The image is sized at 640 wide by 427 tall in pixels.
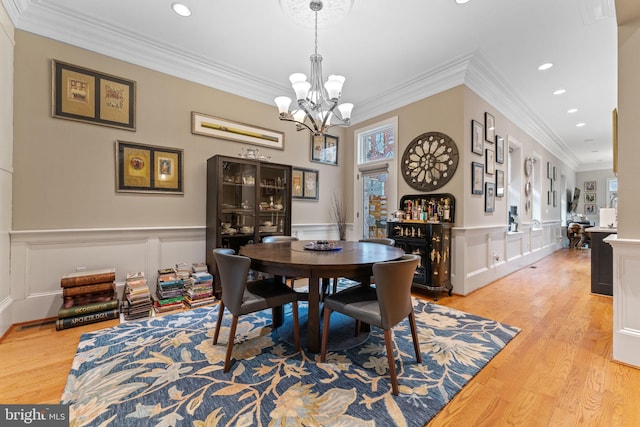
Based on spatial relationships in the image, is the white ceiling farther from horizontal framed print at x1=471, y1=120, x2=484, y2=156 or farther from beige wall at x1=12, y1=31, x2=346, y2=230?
horizontal framed print at x1=471, y1=120, x2=484, y2=156

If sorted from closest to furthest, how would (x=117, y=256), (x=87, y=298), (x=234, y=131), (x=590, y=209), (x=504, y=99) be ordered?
1. (x=87, y=298)
2. (x=117, y=256)
3. (x=234, y=131)
4. (x=504, y=99)
5. (x=590, y=209)

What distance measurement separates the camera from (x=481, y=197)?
3.83 meters

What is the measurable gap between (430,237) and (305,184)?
7.29 feet

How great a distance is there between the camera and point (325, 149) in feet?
16.0

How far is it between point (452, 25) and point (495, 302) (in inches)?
126

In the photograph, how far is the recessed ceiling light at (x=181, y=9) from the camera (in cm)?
247

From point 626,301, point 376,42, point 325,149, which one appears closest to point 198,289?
point 325,149

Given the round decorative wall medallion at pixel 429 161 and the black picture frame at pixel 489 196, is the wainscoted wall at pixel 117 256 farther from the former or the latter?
the round decorative wall medallion at pixel 429 161

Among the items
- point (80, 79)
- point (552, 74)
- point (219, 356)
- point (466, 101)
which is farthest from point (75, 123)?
point (552, 74)

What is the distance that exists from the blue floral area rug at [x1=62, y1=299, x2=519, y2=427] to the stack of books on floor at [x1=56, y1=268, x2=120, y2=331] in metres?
0.32

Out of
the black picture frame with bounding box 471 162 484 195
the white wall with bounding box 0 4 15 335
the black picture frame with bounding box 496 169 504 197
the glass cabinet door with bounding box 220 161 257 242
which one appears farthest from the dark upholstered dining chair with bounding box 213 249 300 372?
the black picture frame with bounding box 496 169 504 197

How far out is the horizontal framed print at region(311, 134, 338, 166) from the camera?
15.4 ft

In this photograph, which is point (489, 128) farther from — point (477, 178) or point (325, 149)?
point (325, 149)

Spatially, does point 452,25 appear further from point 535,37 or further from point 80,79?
point 80,79
